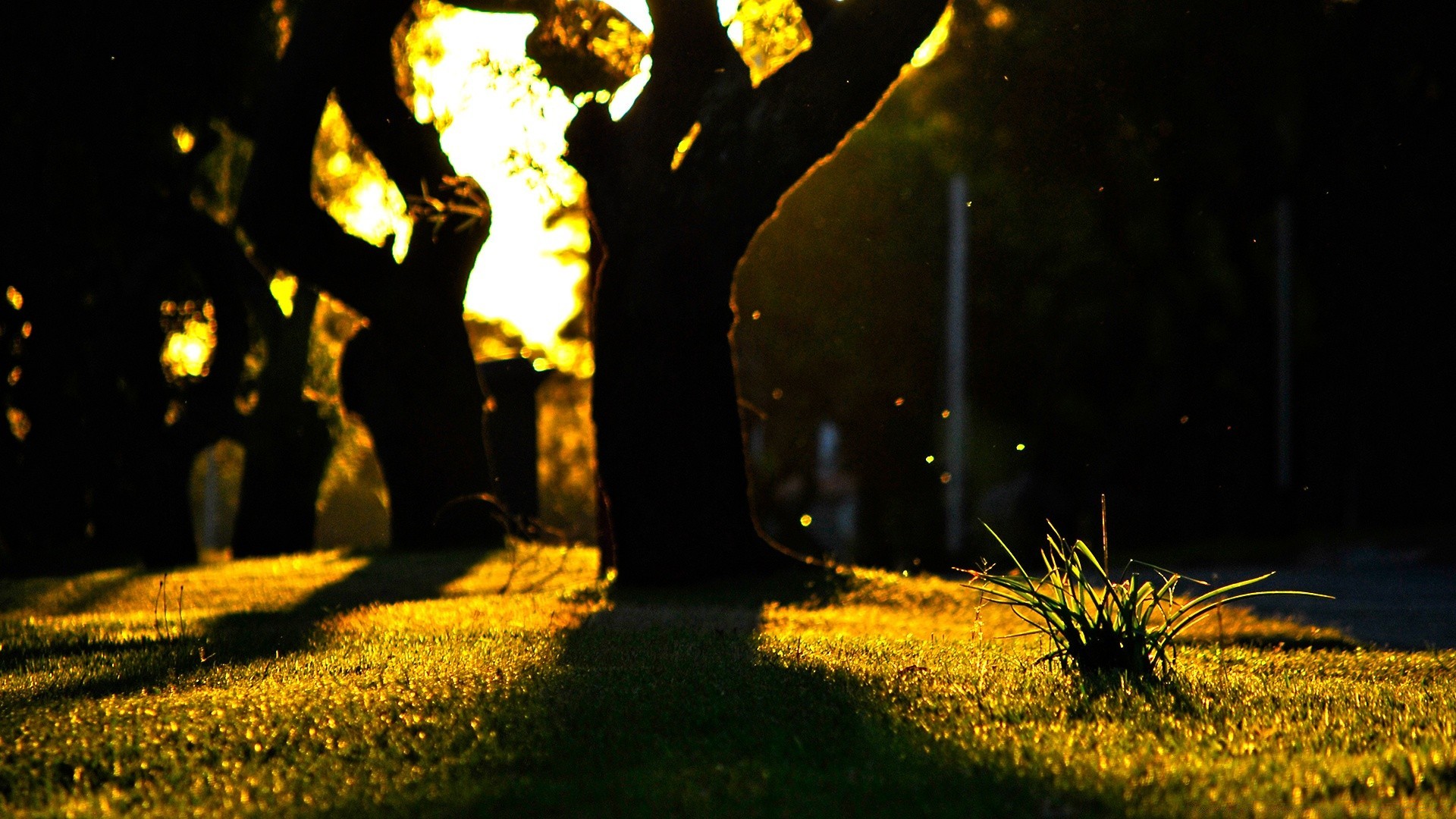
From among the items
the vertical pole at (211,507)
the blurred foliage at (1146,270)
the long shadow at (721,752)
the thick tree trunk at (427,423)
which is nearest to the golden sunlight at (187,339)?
the thick tree trunk at (427,423)

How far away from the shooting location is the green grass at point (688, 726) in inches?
172

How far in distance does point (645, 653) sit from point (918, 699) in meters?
1.87

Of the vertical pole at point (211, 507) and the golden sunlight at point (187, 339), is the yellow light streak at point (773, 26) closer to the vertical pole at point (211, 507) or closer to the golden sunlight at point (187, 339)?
the golden sunlight at point (187, 339)

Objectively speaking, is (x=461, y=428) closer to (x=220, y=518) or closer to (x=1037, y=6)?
(x=1037, y=6)

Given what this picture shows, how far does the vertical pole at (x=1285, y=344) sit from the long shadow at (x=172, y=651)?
17.7m

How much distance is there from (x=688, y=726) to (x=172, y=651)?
3812mm

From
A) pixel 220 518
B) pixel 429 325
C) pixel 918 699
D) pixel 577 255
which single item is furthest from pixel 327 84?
pixel 220 518

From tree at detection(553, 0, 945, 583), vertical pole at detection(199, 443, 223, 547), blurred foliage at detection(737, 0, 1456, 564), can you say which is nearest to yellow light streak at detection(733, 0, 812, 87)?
tree at detection(553, 0, 945, 583)

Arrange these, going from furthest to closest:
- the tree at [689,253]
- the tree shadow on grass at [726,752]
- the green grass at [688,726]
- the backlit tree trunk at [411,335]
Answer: the backlit tree trunk at [411,335]
the tree at [689,253]
the green grass at [688,726]
the tree shadow on grass at [726,752]

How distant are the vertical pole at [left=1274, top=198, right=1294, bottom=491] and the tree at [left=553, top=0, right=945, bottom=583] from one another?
16.0 metres

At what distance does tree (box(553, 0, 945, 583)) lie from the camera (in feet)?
36.1

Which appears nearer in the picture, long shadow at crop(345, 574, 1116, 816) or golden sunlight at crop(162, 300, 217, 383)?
long shadow at crop(345, 574, 1116, 816)

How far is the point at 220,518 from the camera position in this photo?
60.5 meters

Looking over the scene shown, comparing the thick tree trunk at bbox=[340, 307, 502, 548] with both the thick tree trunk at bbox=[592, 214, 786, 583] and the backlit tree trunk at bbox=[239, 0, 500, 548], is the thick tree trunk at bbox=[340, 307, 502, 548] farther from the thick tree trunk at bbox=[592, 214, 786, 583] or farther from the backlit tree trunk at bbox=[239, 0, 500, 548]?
the thick tree trunk at bbox=[592, 214, 786, 583]
